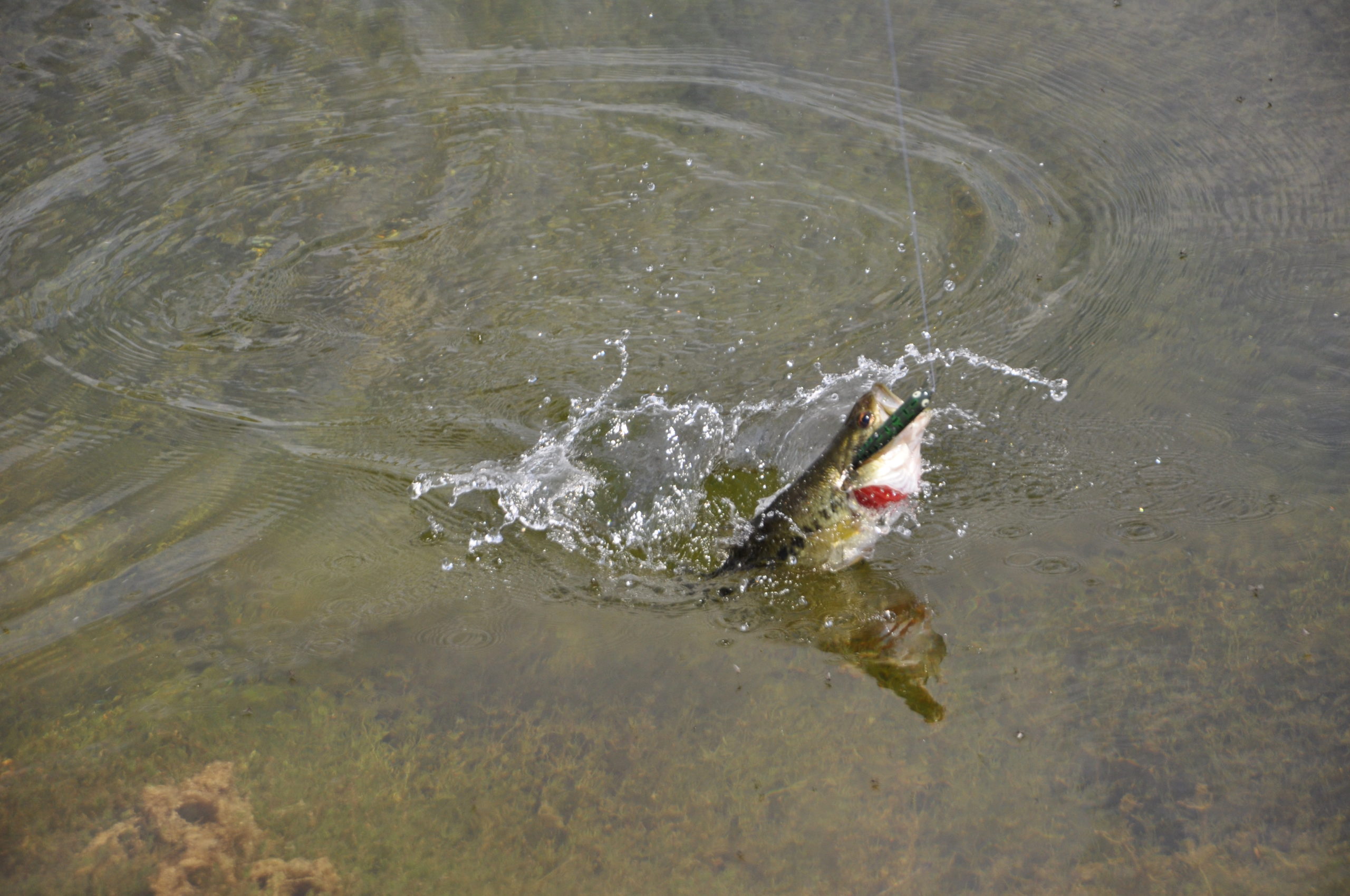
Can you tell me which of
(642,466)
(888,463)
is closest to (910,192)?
(642,466)

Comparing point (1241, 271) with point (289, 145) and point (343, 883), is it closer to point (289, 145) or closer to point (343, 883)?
point (343, 883)

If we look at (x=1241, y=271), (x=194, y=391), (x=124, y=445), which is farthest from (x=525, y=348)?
(x=1241, y=271)

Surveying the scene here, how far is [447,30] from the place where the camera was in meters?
6.64

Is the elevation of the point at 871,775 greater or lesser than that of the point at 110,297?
lesser

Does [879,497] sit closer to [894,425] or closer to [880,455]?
[880,455]

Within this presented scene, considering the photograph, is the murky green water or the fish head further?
the fish head

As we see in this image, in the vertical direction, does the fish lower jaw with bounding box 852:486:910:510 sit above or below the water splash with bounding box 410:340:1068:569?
above

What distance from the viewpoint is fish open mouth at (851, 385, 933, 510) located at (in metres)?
3.18

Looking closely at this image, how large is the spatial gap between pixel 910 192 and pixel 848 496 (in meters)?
2.52

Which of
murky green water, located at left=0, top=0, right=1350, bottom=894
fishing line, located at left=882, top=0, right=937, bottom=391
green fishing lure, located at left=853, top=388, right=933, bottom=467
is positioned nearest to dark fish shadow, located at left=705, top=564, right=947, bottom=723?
murky green water, located at left=0, top=0, right=1350, bottom=894

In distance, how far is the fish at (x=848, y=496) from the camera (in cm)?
324

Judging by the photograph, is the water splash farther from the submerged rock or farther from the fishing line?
the submerged rock

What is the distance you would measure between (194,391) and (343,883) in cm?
273

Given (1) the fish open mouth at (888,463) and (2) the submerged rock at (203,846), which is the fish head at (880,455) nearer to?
(1) the fish open mouth at (888,463)
